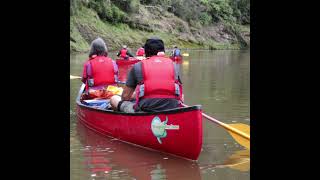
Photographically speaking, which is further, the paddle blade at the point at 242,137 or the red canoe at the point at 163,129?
the paddle blade at the point at 242,137

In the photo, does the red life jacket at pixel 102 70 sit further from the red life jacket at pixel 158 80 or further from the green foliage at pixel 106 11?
the green foliage at pixel 106 11

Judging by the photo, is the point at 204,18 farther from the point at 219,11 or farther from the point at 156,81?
the point at 156,81

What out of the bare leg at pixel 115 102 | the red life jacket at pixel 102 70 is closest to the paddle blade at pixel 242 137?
the bare leg at pixel 115 102

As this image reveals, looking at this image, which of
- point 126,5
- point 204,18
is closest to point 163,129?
point 126,5

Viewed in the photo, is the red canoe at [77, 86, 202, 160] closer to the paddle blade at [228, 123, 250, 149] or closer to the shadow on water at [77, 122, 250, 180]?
the shadow on water at [77, 122, 250, 180]

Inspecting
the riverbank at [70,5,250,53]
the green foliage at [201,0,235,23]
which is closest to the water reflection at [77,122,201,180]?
the riverbank at [70,5,250,53]

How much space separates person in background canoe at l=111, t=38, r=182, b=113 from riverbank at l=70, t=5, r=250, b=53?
2967cm

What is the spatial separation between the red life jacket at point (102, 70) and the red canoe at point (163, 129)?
3.82 feet

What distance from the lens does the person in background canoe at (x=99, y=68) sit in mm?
8461

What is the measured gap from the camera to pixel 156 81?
6375 millimetres

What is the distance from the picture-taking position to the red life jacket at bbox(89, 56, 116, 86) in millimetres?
8453
